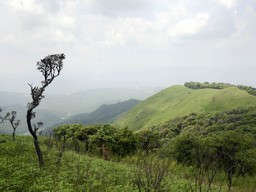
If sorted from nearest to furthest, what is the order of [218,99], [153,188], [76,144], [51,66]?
[153,188], [51,66], [76,144], [218,99]

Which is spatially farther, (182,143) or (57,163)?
(182,143)

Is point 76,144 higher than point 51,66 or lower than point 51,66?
lower

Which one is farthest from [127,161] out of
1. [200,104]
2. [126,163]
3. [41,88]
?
[200,104]

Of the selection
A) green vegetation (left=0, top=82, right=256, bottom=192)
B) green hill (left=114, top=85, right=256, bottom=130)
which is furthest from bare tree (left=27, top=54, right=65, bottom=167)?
green hill (left=114, top=85, right=256, bottom=130)

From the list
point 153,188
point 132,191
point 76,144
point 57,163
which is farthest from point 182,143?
point 153,188

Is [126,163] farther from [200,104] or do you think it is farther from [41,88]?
[200,104]

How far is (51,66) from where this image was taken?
2189 cm

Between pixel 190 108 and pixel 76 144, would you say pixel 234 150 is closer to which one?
pixel 76 144

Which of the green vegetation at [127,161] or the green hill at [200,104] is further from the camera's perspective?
the green hill at [200,104]

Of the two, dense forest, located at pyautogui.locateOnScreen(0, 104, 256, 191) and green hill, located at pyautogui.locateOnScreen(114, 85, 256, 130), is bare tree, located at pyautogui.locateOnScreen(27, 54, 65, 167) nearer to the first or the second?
dense forest, located at pyautogui.locateOnScreen(0, 104, 256, 191)

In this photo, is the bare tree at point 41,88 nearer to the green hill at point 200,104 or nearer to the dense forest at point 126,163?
the dense forest at point 126,163

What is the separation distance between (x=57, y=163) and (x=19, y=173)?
479 centimetres

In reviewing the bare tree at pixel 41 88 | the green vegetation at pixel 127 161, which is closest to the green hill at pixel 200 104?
the green vegetation at pixel 127 161

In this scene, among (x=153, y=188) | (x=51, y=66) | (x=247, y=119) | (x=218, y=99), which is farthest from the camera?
(x=218, y=99)
